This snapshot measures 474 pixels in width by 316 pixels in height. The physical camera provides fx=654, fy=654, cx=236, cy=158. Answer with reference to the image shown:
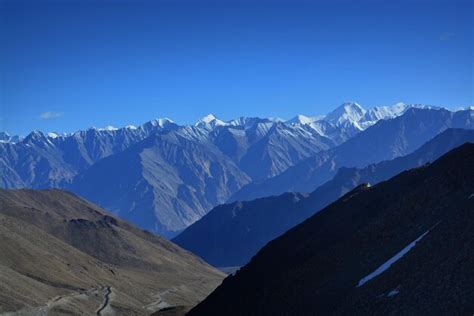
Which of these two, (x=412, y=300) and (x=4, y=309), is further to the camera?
(x=4, y=309)

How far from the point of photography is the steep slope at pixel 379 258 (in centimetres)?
4550

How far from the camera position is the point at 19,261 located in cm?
17088

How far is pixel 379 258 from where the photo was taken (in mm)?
57938

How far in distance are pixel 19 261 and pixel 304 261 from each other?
118 m

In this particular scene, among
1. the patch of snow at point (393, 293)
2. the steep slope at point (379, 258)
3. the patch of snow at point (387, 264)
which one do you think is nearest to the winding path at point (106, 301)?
the steep slope at point (379, 258)

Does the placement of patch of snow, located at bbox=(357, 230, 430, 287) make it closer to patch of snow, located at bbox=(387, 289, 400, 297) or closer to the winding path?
patch of snow, located at bbox=(387, 289, 400, 297)

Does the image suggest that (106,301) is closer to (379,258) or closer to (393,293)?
(379,258)

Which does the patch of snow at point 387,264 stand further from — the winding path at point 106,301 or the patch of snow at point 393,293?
the winding path at point 106,301

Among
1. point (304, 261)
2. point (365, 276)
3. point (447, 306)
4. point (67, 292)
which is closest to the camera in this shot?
point (447, 306)

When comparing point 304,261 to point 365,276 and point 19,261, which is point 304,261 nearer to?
point 365,276

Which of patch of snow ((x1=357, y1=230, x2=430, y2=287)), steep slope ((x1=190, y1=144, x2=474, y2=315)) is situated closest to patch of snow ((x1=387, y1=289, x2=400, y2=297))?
steep slope ((x1=190, y1=144, x2=474, y2=315))

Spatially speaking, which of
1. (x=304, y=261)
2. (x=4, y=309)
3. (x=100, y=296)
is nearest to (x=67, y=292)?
(x=100, y=296)

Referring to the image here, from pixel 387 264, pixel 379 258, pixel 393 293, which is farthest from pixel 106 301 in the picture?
pixel 393 293

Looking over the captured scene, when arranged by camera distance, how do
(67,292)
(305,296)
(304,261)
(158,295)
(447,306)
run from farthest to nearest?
1. (158,295)
2. (67,292)
3. (304,261)
4. (305,296)
5. (447,306)
